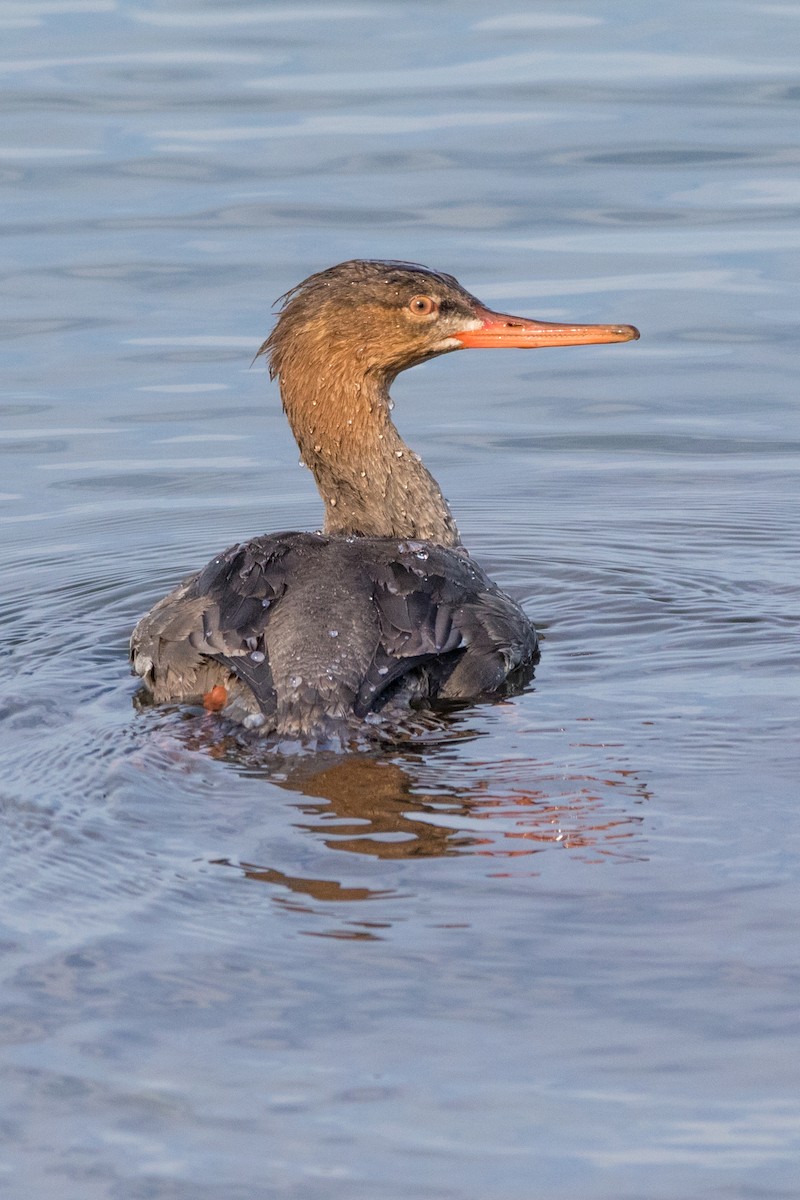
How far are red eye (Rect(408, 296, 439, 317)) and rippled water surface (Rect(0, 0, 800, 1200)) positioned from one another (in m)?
1.31

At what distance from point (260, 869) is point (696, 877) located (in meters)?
1.16

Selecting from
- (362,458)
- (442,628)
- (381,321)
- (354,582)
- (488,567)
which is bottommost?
(488,567)

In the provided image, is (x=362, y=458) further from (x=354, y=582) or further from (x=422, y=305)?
(x=354, y=582)

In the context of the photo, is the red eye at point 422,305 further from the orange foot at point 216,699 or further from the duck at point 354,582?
the orange foot at point 216,699

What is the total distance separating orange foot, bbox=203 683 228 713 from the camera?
6.39 meters

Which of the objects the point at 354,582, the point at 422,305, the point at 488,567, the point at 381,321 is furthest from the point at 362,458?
the point at 354,582

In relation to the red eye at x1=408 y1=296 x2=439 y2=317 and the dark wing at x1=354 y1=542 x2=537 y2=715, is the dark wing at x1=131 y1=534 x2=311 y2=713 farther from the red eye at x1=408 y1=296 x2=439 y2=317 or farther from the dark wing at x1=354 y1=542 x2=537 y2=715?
the red eye at x1=408 y1=296 x2=439 y2=317

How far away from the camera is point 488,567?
8.37 metres

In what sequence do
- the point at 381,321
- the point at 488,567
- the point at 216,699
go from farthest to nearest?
1. the point at 488,567
2. the point at 381,321
3. the point at 216,699

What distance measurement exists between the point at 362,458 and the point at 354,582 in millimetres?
1293

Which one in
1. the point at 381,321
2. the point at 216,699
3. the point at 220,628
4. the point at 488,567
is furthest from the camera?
the point at 488,567

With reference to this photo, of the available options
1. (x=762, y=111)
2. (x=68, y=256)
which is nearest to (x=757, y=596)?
(x=68, y=256)

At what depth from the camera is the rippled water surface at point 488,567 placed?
13.0 feet

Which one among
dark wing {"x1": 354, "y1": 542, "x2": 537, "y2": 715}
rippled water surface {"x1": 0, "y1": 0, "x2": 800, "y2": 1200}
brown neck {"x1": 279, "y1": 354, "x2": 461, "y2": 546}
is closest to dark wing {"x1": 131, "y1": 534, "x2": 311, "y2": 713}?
rippled water surface {"x1": 0, "y1": 0, "x2": 800, "y2": 1200}
